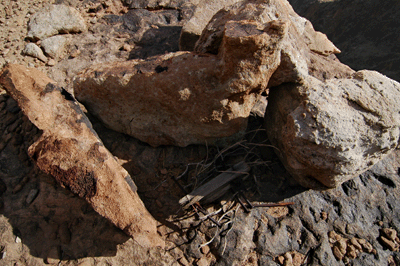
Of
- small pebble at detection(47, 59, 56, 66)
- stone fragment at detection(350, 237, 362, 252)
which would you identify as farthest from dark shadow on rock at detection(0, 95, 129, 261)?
stone fragment at detection(350, 237, 362, 252)

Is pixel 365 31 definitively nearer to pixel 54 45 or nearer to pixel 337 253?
pixel 337 253

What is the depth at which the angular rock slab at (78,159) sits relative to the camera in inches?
75.6

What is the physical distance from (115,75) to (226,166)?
1.31 meters

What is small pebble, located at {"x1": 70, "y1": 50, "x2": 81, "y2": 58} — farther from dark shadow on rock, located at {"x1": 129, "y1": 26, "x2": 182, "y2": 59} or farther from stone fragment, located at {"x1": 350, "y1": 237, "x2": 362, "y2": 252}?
stone fragment, located at {"x1": 350, "y1": 237, "x2": 362, "y2": 252}

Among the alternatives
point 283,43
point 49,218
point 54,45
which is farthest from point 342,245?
point 54,45

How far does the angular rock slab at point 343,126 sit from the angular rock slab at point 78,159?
4.25ft

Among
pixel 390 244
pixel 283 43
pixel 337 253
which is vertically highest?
pixel 283 43

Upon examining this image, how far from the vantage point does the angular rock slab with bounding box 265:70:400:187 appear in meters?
1.82

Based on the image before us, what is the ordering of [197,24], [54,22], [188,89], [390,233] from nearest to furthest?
[188,89] < [390,233] < [197,24] < [54,22]

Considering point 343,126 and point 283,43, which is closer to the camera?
point 343,126

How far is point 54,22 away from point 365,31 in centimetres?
538

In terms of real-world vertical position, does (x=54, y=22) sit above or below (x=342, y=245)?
above

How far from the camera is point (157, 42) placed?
11.5 feet

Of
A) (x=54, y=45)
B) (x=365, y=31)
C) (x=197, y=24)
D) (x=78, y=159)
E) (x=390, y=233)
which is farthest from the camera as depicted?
(x=365, y=31)
